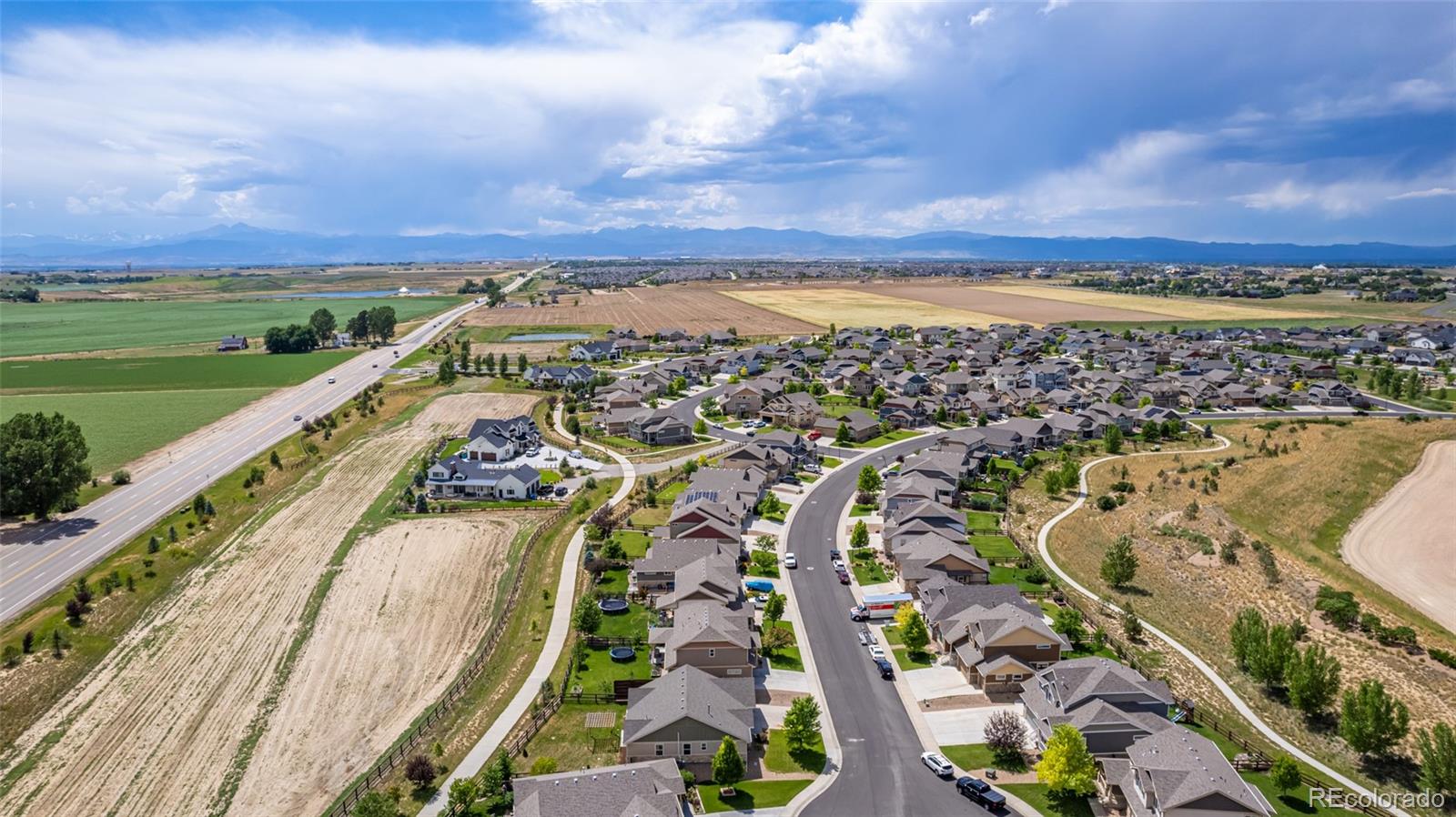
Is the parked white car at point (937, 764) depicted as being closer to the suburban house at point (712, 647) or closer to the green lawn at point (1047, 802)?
the green lawn at point (1047, 802)

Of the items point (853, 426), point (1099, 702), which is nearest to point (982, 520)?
point (853, 426)

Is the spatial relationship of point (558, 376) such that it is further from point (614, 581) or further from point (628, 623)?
point (628, 623)

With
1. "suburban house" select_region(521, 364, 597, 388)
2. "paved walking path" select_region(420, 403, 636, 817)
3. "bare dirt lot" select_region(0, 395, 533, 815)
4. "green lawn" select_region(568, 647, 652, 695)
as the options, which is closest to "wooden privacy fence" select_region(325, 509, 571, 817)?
"bare dirt lot" select_region(0, 395, 533, 815)

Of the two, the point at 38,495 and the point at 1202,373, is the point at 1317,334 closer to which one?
the point at 1202,373

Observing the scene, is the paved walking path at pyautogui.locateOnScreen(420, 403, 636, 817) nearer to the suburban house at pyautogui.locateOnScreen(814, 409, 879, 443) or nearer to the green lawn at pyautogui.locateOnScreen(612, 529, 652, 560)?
the green lawn at pyautogui.locateOnScreen(612, 529, 652, 560)

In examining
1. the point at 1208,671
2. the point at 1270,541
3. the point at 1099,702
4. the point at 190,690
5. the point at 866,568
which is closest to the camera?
the point at 1099,702

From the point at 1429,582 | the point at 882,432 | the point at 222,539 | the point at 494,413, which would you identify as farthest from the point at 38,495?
the point at 1429,582

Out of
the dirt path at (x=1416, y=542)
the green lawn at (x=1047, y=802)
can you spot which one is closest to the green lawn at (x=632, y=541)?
the green lawn at (x=1047, y=802)
